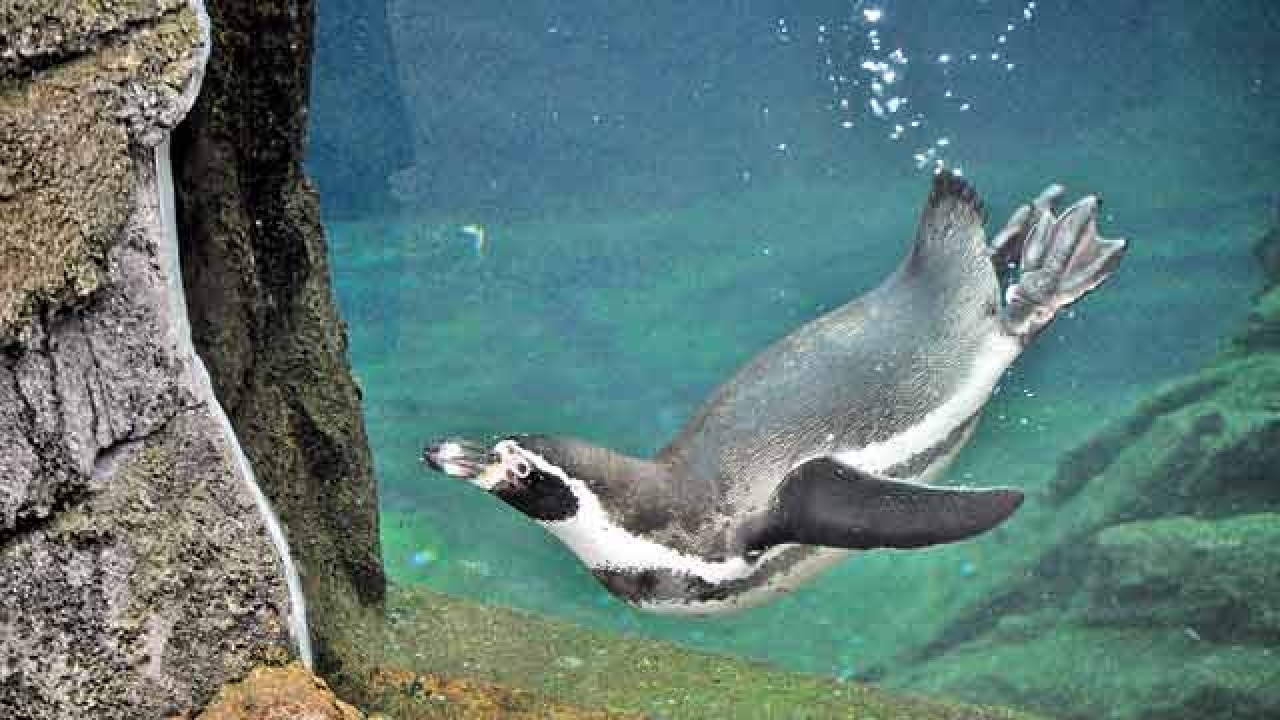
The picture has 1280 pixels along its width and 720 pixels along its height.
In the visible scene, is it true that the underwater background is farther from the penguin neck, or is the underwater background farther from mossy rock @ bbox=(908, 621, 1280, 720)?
the penguin neck

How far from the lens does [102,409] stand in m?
1.39

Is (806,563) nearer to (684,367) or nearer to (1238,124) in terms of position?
(684,367)

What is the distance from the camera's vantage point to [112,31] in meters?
1.36

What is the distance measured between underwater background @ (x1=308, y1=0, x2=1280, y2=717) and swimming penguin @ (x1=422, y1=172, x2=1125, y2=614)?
3.50 meters

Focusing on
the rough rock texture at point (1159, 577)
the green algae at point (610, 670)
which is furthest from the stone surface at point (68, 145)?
the rough rock texture at point (1159, 577)

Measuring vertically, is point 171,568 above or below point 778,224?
above

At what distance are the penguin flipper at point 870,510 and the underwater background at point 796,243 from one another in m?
4.19

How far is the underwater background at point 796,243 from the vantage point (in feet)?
21.2

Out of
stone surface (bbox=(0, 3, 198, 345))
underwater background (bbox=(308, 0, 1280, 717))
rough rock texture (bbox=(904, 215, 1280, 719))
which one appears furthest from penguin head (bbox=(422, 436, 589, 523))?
underwater background (bbox=(308, 0, 1280, 717))

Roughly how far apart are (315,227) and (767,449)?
113 centimetres

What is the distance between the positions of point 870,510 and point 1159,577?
4.31 m

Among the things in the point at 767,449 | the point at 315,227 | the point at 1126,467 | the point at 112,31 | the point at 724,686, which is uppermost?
the point at 112,31

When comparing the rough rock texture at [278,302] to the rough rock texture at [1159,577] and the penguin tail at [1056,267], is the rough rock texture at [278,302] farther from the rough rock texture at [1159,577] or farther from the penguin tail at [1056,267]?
the rough rock texture at [1159,577]

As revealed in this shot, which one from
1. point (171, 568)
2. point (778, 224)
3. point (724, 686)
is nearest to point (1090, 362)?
point (778, 224)
